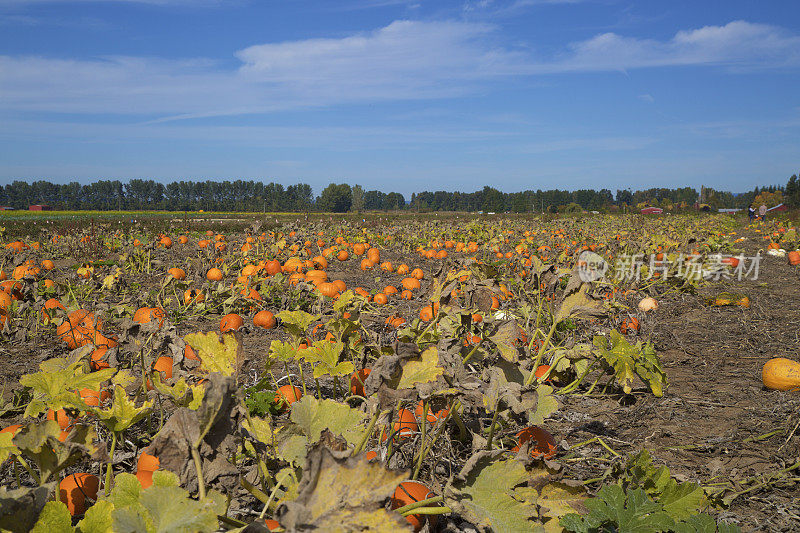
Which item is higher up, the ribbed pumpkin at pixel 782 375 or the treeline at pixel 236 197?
the treeline at pixel 236 197

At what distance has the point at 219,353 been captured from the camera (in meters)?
1.81

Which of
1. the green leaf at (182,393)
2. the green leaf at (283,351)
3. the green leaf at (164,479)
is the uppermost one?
the green leaf at (283,351)

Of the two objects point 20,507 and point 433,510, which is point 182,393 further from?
point 433,510

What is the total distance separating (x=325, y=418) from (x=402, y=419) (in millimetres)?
582

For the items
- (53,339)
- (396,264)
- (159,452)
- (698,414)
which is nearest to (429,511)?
(159,452)

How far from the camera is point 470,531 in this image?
1.70m

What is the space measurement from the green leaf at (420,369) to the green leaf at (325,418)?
18cm

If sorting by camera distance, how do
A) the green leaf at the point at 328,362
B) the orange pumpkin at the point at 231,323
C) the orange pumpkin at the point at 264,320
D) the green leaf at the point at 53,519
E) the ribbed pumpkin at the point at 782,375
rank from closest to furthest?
1. the green leaf at the point at 53,519
2. the green leaf at the point at 328,362
3. the ribbed pumpkin at the point at 782,375
4. the orange pumpkin at the point at 231,323
5. the orange pumpkin at the point at 264,320

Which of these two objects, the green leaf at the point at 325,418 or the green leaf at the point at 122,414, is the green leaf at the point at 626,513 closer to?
the green leaf at the point at 325,418

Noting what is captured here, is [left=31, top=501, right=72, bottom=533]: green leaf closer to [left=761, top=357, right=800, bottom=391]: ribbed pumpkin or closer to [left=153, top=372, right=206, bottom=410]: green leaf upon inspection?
[left=153, top=372, right=206, bottom=410]: green leaf

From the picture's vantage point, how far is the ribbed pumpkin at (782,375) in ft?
10.6

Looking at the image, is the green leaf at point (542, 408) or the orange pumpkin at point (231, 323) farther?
the orange pumpkin at point (231, 323)

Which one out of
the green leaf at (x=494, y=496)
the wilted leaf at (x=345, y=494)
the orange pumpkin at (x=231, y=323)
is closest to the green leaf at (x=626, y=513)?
the green leaf at (x=494, y=496)

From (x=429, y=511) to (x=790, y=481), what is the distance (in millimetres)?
1816
